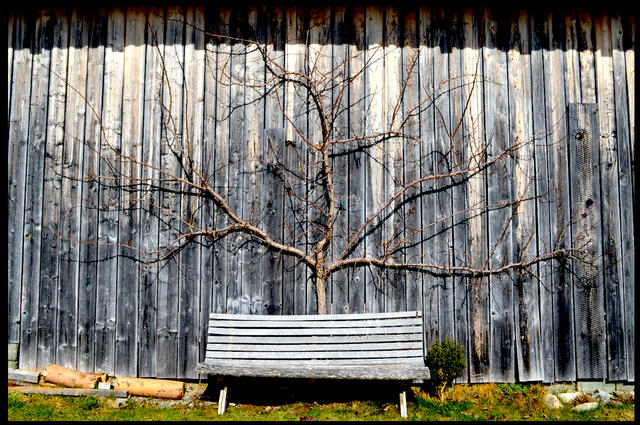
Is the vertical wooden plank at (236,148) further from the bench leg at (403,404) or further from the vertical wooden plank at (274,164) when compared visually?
the bench leg at (403,404)

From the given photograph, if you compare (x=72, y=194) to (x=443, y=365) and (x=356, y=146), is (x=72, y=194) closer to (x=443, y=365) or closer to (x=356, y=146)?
(x=356, y=146)

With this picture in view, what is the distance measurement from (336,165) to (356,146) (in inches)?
10.1

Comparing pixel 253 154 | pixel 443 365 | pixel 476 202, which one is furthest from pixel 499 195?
pixel 253 154

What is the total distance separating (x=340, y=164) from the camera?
4.20 meters

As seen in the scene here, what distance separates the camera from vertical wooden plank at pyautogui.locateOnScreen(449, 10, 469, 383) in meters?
4.11

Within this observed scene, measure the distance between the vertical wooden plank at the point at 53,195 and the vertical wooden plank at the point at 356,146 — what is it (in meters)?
2.69

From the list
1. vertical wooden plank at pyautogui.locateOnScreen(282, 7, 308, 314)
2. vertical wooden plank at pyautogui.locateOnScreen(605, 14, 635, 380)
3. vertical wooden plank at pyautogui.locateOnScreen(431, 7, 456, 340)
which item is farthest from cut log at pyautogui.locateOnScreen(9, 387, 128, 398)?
vertical wooden plank at pyautogui.locateOnScreen(605, 14, 635, 380)

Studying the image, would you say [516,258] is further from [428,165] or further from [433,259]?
[428,165]

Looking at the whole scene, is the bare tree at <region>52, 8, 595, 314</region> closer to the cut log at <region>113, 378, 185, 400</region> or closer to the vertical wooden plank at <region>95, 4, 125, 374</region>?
the vertical wooden plank at <region>95, 4, 125, 374</region>

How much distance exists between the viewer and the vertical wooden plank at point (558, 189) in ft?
13.4

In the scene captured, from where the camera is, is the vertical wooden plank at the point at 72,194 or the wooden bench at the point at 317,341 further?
the vertical wooden plank at the point at 72,194

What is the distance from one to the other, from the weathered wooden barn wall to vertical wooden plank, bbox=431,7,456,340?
13 millimetres

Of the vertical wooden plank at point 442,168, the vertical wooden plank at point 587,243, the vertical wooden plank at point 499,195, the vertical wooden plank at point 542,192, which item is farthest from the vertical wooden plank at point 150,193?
the vertical wooden plank at point 587,243

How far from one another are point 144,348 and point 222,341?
824 millimetres
